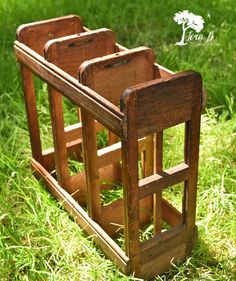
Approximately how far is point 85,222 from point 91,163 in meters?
0.35

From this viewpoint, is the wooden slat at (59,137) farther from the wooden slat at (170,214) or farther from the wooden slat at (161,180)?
the wooden slat at (161,180)

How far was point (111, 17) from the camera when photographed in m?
4.88

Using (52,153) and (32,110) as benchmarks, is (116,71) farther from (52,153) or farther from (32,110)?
(52,153)

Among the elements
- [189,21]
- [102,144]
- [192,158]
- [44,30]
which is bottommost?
[102,144]

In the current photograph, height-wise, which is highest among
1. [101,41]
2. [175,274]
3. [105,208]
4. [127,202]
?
[101,41]

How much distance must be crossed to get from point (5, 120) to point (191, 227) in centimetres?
163

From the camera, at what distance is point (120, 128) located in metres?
1.99

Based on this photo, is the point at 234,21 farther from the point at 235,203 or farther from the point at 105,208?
the point at 105,208

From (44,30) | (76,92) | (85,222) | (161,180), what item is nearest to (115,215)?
(85,222)

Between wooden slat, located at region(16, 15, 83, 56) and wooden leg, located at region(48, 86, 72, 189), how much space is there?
353mm

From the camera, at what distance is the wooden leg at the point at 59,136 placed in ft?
8.65

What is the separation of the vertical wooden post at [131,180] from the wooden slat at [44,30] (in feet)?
3.48

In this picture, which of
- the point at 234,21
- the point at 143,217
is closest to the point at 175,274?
the point at 143,217

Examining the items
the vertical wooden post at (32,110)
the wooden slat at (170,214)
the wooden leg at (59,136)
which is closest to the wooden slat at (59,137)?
the wooden leg at (59,136)
